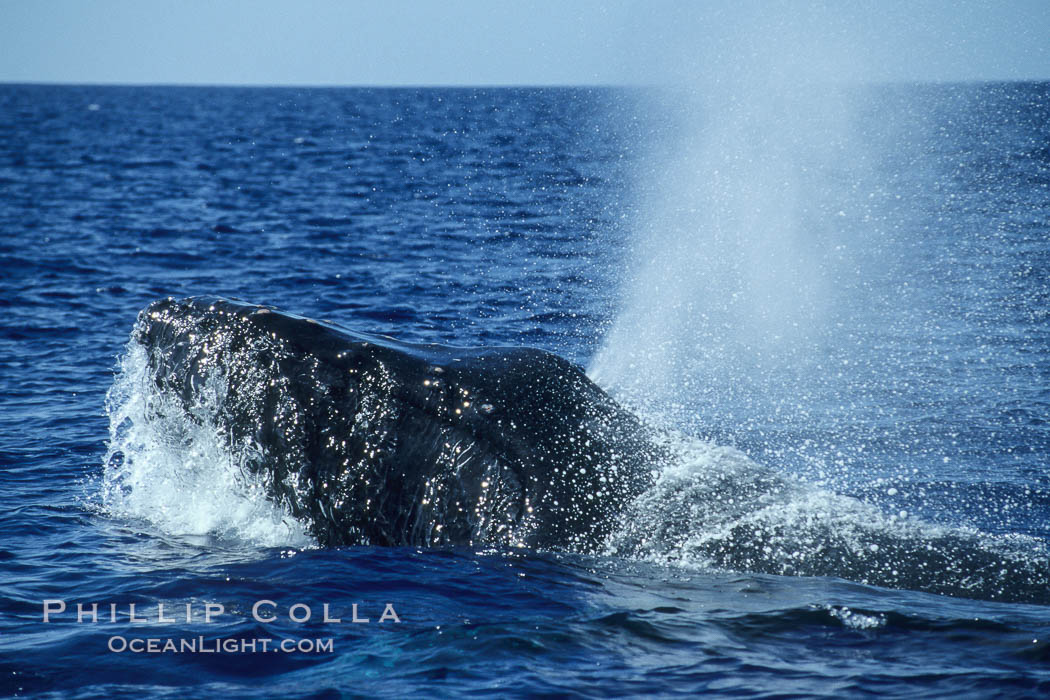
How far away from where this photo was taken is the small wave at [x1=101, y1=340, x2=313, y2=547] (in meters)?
7.54

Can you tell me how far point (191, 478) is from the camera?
26.7ft

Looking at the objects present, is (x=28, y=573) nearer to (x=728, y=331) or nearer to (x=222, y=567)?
(x=222, y=567)

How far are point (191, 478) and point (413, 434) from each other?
7.52 feet

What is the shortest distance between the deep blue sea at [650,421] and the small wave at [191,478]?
40 millimetres

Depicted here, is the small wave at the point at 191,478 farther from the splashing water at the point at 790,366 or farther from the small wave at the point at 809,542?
the splashing water at the point at 790,366

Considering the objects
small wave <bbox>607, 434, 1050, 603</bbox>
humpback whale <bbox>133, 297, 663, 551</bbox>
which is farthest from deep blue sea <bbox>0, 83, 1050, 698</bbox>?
humpback whale <bbox>133, 297, 663, 551</bbox>

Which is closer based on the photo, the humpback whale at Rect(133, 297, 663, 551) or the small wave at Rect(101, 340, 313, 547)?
the humpback whale at Rect(133, 297, 663, 551)

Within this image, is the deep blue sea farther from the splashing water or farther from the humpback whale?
the humpback whale

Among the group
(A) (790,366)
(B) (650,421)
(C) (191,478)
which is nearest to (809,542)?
(B) (650,421)

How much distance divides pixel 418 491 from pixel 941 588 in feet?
11.5

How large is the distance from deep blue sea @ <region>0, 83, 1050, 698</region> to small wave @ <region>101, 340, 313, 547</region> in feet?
0.13

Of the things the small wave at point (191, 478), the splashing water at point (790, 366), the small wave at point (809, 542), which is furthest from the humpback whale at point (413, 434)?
the splashing water at point (790, 366)

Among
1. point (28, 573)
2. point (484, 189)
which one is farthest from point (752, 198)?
point (28, 573)

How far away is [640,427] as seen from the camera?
7391 mm
